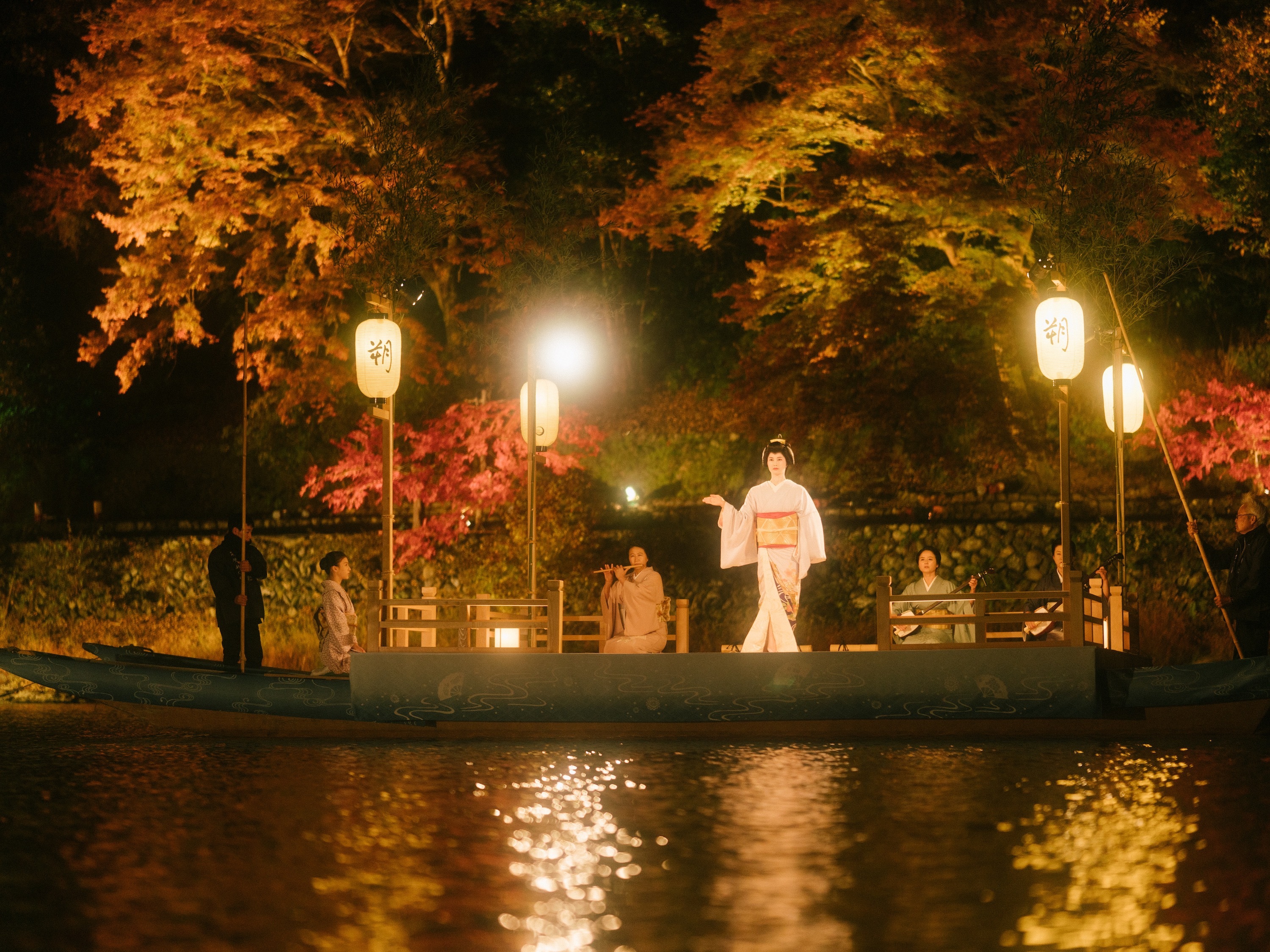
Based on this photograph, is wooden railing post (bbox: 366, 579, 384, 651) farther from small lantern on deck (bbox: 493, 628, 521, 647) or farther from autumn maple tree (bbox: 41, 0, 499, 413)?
autumn maple tree (bbox: 41, 0, 499, 413)

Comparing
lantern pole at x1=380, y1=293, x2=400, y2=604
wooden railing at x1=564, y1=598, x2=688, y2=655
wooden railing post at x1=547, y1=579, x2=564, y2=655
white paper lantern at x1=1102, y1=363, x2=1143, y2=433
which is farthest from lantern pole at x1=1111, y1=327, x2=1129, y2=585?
lantern pole at x1=380, y1=293, x2=400, y2=604

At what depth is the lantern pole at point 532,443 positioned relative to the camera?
41.8 feet

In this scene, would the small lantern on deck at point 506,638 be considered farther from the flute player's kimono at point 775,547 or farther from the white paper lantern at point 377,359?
the white paper lantern at point 377,359

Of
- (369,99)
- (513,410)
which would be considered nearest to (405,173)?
(513,410)

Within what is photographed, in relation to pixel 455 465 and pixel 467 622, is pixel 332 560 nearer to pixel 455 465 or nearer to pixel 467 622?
pixel 467 622

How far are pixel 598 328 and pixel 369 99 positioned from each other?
5549 mm

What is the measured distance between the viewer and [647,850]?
6195 millimetres

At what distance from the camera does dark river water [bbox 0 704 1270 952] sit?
4816mm

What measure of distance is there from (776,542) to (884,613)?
55.2 inches

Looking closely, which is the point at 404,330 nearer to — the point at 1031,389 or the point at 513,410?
the point at 513,410

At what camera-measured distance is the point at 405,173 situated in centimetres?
1386

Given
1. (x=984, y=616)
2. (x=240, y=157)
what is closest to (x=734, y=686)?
(x=984, y=616)

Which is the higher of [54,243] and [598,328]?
[54,243]

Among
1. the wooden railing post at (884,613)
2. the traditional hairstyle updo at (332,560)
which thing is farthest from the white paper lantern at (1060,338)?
the traditional hairstyle updo at (332,560)
